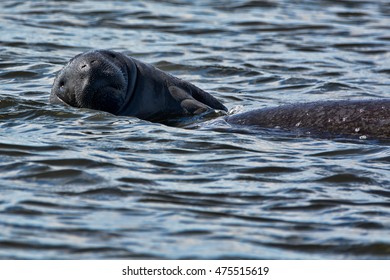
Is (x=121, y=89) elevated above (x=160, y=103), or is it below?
above

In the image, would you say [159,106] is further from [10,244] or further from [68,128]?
[10,244]

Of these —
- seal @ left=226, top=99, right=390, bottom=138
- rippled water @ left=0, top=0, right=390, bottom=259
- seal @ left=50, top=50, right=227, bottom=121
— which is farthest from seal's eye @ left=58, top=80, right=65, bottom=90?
seal @ left=226, top=99, right=390, bottom=138

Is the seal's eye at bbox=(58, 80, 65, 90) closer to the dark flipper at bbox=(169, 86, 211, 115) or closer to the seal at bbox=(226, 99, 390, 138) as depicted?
the dark flipper at bbox=(169, 86, 211, 115)

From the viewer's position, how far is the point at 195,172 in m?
8.41

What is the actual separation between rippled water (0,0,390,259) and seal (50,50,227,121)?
0.18 m

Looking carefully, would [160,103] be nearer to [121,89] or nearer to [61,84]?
[121,89]

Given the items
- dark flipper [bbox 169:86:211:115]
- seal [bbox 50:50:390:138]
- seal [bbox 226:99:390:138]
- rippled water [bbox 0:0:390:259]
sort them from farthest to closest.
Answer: dark flipper [bbox 169:86:211:115]
seal [bbox 50:50:390:138]
seal [bbox 226:99:390:138]
rippled water [bbox 0:0:390:259]

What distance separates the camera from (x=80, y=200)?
7.48 m

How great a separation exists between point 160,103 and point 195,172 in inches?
89.0

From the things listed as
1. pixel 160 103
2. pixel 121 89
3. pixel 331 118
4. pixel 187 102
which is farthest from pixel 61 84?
pixel 331 118

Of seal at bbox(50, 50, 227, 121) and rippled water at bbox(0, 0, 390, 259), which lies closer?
rippled water at bbox(0, 0, 390, 259)

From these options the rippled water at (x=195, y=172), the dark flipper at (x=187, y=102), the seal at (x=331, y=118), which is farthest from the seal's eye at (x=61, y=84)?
the seal at (x=331, y=118)

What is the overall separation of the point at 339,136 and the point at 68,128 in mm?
2494

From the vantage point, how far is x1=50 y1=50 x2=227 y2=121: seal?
10.2 meters
